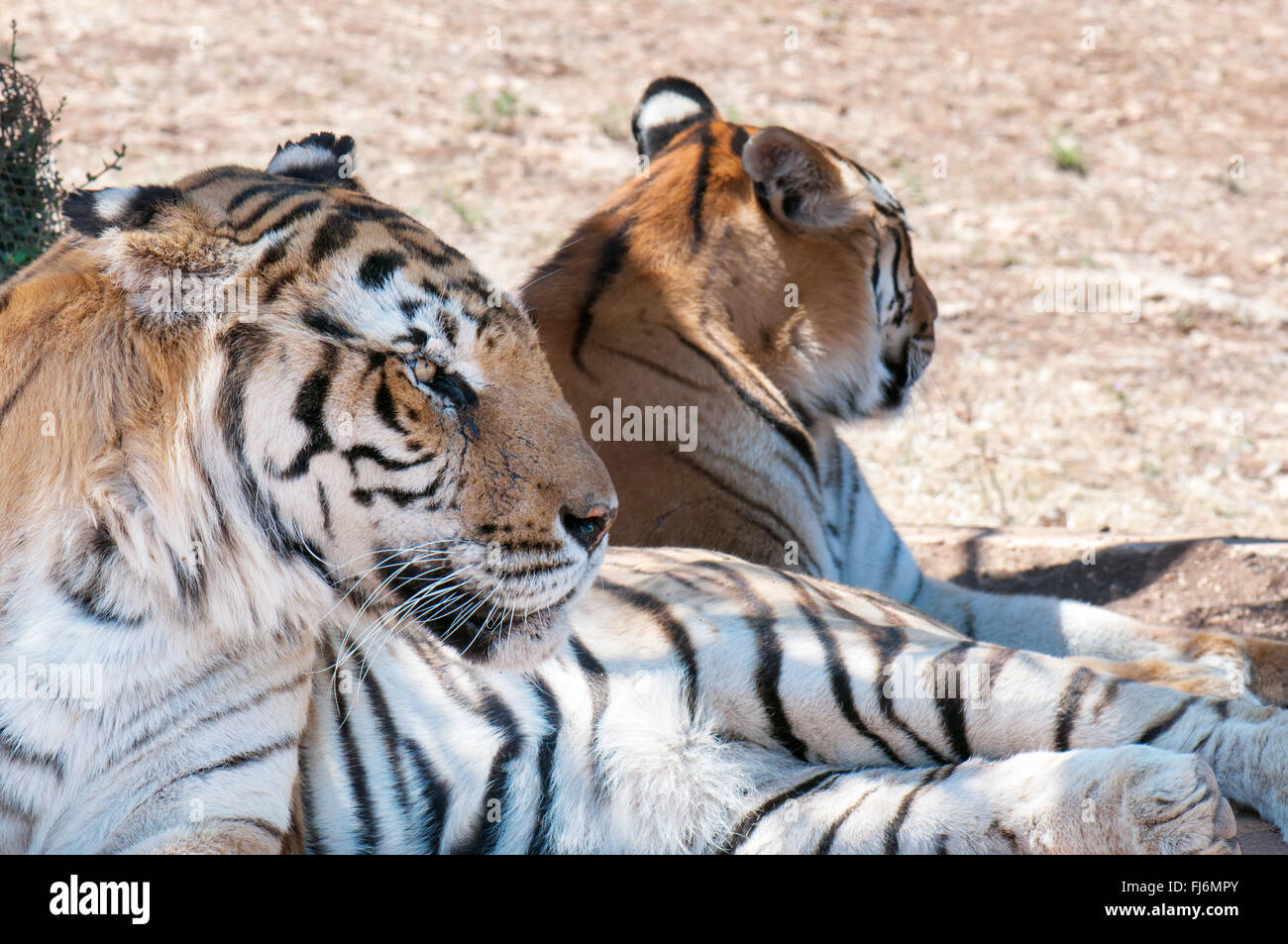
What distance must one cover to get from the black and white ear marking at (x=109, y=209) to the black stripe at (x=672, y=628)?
116 centimetres

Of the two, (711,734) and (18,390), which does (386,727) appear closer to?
(711,734)

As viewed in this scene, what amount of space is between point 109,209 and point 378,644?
2.90ft

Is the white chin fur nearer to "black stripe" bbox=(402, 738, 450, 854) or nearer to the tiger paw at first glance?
"black stripe" bbox=(402, 738, 450, 854)

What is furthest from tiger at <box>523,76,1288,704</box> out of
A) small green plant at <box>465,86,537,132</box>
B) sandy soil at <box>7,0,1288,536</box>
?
small green plant at <box>465,86,537,132</box>

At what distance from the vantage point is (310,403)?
2090mm

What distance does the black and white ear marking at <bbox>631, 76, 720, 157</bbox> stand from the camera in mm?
4211

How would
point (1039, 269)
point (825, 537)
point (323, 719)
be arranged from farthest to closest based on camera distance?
point (1039, 269) → point (825, 537) → point (323, 719)

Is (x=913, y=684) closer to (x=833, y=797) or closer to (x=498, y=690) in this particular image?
(x=833, y=797)

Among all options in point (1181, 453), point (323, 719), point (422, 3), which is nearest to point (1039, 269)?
point (1181, 453)

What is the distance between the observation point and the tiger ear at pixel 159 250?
201cm

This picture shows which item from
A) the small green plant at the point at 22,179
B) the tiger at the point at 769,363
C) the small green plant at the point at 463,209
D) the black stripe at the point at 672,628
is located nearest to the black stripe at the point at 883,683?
the black stripe at the point at 672,628

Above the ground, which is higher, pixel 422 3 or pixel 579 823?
pixel 422 3
